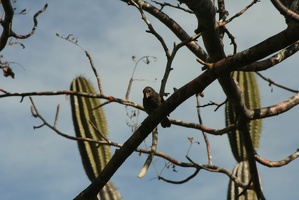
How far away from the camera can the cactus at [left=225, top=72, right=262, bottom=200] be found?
7.77m

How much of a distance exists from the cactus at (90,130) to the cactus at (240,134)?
64.7 inches

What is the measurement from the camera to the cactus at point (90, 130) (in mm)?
8344

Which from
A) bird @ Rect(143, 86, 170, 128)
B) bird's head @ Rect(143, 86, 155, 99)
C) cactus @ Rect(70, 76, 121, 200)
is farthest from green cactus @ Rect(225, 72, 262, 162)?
bird @ Rect(143, 86, 170, 128)

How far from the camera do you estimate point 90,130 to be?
8.31m

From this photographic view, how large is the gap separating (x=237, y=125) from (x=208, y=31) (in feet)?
3.98

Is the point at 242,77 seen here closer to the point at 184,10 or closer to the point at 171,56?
the point at 184,10

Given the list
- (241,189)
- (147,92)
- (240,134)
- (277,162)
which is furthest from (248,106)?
(147,92)

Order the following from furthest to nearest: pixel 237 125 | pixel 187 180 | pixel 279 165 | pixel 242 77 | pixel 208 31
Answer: pixel 242 77
pixel 187 180
pixel 279 165
pixel 237 125
pixel 208 31

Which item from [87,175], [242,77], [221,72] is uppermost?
[242,77]

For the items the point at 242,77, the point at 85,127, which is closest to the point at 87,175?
the point at 85,127

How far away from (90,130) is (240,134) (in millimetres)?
1962

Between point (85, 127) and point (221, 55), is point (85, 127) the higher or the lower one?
the higher one

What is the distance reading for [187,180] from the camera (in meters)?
5.99

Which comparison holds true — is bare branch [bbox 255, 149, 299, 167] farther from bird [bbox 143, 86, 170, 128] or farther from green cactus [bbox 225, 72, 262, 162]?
green cactus [bbox 225, 72, 262, 162]
